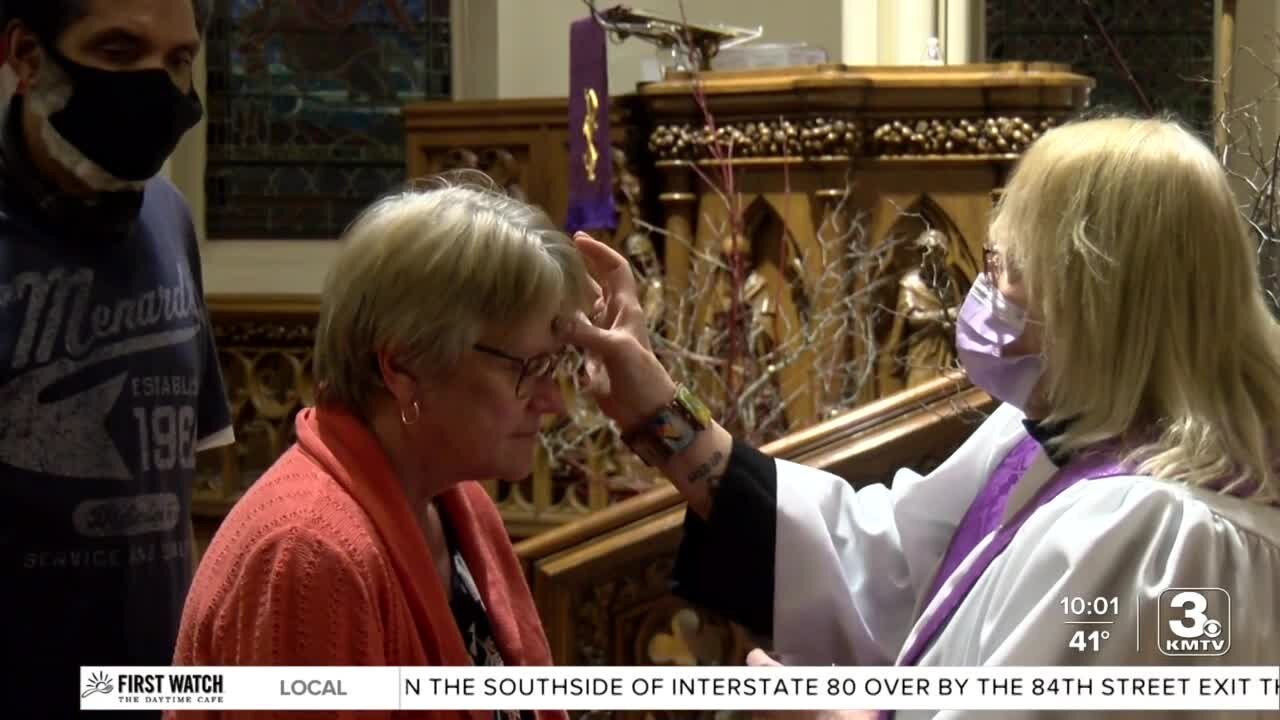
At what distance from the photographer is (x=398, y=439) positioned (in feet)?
6.48

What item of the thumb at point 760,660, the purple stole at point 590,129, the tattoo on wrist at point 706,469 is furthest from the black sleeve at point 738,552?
the purple stole at point 590,129

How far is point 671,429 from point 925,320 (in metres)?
1.91

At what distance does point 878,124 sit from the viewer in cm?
466

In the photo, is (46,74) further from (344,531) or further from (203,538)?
(203,538)

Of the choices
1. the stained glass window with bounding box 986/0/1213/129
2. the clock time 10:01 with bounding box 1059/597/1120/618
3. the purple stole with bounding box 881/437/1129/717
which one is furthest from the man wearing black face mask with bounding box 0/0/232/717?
the stained glass window with bounding box 986/0/1213/129

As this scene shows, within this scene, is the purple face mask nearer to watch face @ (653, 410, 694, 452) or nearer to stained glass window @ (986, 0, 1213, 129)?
watch face @ (653, 410, 694, 452)

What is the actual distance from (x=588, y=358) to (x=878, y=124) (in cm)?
236

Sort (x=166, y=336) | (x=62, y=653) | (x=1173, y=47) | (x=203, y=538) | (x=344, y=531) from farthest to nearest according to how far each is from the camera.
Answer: (x=1173, y=47) → (x=203, y=538) → (x=166, y=336) → (x=62, y=653) → (x=344, y=531)

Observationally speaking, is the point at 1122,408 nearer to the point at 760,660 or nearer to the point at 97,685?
the point at 760,660

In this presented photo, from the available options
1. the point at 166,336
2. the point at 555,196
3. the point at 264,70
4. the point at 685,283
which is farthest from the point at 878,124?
the point at 264,70

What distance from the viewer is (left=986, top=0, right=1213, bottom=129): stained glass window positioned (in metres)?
7.39

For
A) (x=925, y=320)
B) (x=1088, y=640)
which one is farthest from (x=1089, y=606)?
(x=925, y=320)

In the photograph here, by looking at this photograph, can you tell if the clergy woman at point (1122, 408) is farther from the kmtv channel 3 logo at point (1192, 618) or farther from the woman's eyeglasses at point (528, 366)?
the woman's eyeglasses at point (528, 366)

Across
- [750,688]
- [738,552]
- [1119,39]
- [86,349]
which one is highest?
[1119,39]
